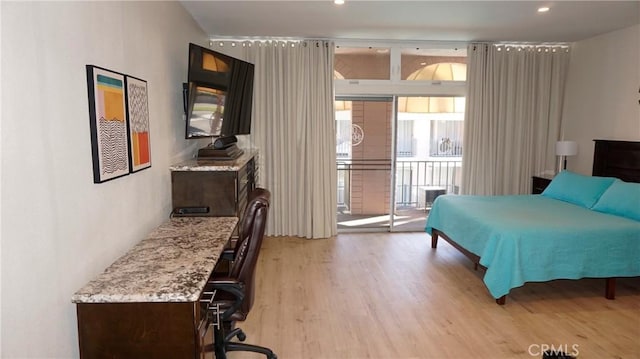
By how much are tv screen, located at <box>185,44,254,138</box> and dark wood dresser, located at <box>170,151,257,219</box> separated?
0.31 meters

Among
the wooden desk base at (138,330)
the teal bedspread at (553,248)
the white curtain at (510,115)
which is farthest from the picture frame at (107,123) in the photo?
the white curtain at (510,115)

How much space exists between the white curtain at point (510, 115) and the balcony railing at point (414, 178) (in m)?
0.63

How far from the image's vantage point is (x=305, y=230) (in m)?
5.60

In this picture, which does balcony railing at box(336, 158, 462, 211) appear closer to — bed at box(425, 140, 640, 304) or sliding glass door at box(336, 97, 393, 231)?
sliding glass door at box(336, 97, 393, 231)

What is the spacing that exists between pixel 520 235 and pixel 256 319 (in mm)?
2233

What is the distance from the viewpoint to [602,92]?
5180 mm

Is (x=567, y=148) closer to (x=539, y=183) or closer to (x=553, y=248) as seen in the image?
(x=539, y=183)

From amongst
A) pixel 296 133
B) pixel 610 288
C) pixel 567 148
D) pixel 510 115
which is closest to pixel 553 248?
pixel 610 288

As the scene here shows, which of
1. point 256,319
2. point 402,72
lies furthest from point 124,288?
point 402,72

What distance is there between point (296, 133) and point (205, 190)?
235cm

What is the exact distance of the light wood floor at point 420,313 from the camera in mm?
2836

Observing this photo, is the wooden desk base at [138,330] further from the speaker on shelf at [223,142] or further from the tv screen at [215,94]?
the speaker on shelf at [223,142]

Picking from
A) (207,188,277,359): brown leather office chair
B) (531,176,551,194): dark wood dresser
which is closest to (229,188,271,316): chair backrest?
(207,188,277,359): brown leather office chair

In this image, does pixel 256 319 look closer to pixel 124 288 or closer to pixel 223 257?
pixel 223 257
